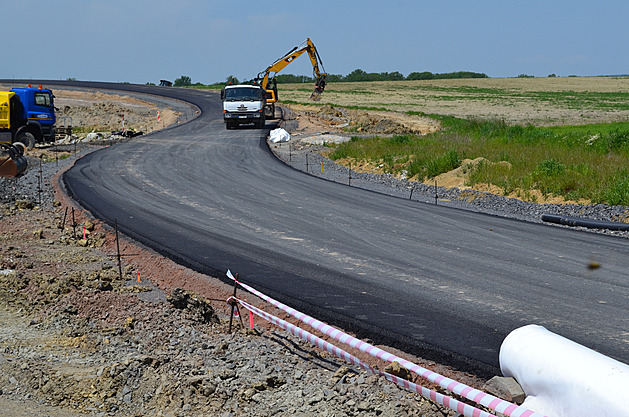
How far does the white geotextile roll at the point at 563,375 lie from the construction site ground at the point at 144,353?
0.72 m

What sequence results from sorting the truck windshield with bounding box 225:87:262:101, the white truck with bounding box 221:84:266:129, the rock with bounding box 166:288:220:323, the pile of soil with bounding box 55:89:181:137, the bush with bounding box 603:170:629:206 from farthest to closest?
the pile of soil with bounding box 55:89:181:137
the truck windshield with bounding box 225:87:262:101
the white truck with bounding box 221:84:266:129
the bush with bounding box 603:170:629:206
the rock with bounding box 166:288:220:323

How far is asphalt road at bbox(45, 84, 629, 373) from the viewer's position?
8.21m

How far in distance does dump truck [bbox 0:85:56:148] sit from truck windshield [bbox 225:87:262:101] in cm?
904

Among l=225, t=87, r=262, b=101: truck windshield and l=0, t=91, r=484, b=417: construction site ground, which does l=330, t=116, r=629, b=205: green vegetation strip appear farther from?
l=0, t=91, r=484, b=417: construction site ground

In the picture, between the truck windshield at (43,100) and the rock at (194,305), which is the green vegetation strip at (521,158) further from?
the truck windshield at (43,100)

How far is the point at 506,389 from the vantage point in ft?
20.7

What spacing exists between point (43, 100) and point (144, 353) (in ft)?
86.3

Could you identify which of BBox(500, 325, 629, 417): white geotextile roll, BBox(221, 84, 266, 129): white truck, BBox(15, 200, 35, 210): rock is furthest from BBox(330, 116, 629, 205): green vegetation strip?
BBox(15, 200, 35, 210): rock

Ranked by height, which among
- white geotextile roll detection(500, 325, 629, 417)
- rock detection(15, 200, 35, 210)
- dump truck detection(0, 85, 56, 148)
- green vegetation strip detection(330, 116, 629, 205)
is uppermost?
dump truck detection(0, 85, 56, 148)

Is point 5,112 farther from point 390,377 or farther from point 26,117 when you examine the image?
point 390,377

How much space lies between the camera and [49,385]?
6.62 metres

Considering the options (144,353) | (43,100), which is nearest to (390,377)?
(144,353)

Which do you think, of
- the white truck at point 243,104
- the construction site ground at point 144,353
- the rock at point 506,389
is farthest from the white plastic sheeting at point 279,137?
the rock at point 506,389

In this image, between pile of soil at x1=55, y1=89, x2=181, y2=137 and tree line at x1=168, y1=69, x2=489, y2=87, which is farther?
tree line at x1=168, y1=69, x2=489, y2=87
